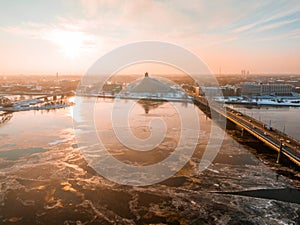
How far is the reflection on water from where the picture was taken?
18.4 feet

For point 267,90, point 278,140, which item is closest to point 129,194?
point 278,140

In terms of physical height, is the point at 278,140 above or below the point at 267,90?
below

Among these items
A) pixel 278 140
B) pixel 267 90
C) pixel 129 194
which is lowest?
pixel 129 194

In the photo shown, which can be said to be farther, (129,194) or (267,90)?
(267,90)

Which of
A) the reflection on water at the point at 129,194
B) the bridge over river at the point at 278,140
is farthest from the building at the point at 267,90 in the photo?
the reflection on water at the point at 129,194

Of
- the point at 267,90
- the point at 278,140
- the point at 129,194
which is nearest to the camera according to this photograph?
the point at 129,194

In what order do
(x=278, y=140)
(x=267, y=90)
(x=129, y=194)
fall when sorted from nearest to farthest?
(x=129, y=194) < (x=278, y=140) < (x=267, y=90)

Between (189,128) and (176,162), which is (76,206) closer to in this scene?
(176,162)

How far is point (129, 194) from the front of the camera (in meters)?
6.63

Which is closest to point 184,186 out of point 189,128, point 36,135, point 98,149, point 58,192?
point 58,192

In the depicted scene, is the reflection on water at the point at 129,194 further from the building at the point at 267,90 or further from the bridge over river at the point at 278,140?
the building at the point at 267,90

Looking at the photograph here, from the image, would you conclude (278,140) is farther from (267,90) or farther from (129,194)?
(267,90)

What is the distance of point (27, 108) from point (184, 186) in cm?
2103

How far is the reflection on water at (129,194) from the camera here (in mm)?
5609
